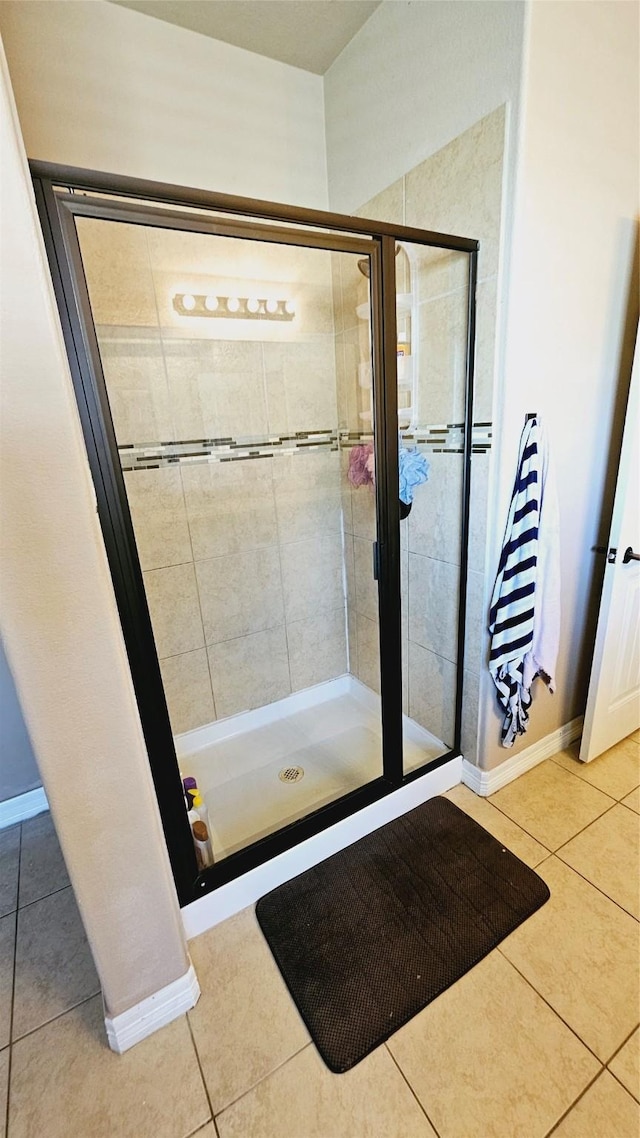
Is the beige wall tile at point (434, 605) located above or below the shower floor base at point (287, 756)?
above

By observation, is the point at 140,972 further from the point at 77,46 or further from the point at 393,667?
the point at 77,46

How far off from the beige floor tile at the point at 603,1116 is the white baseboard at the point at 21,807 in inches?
73.2

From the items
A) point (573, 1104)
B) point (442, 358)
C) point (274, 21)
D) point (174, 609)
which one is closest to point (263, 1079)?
point (573, 1104)

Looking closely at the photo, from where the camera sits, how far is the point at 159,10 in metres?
1.49

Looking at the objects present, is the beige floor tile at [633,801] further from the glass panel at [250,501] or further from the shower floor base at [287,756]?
the glass panel at [250,501]

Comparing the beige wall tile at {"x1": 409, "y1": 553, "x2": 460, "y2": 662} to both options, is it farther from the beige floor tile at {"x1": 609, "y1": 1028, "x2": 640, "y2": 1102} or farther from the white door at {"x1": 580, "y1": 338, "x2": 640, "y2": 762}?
the beige floor tile at {"x1": 609, "y1": 1028, "x2": 640, "y2": 1102}

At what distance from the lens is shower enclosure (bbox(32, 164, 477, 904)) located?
4.34 ft

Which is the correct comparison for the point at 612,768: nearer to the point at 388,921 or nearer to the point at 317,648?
the point at 388,921

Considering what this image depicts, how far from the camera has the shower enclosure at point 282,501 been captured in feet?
4.34

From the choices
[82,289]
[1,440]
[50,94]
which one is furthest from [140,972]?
[50,94]

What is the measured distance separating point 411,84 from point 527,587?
1672 millimetres

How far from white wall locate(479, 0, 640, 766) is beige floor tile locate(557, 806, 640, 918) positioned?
407 mm

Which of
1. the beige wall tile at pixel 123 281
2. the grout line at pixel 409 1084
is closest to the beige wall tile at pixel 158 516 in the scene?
the beige wall tile at pixel 123 281

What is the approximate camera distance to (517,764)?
6.22 ft
